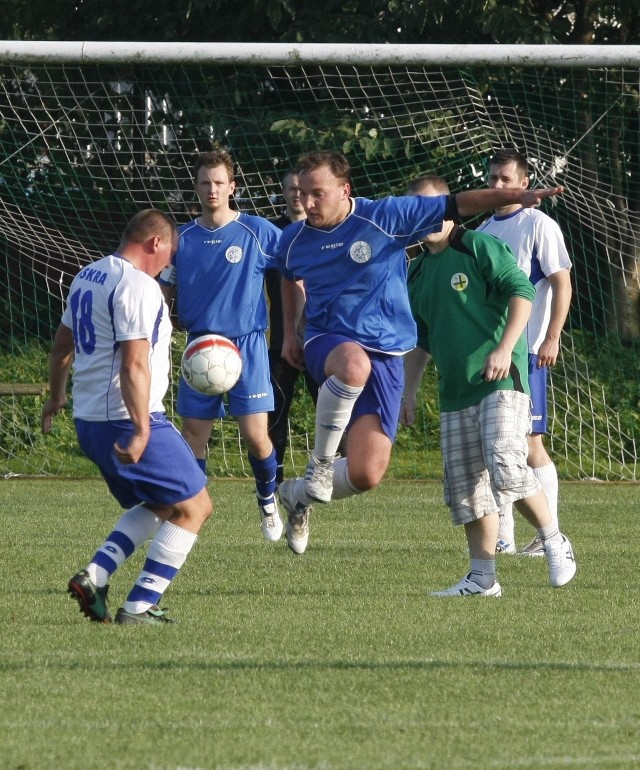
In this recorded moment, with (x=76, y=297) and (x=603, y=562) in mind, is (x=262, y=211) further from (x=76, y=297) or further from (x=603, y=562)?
(x=76, y=297)

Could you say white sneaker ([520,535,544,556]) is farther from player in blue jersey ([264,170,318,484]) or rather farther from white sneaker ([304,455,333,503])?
player in blue jersey ([264,170,318,484])

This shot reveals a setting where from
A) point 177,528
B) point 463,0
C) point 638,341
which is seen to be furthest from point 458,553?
point 463,0

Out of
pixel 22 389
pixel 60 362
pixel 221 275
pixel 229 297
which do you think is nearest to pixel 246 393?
pixel 229 297

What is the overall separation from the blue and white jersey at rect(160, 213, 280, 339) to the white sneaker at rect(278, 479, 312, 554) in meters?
1.69

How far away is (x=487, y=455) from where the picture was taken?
21.2ft

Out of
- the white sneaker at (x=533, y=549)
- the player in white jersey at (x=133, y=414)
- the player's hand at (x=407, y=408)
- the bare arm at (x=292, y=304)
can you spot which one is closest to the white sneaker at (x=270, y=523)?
the bare arm at (x=292, y=304)

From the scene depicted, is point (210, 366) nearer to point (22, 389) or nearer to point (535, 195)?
point (535, 195)

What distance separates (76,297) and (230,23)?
11.8 m

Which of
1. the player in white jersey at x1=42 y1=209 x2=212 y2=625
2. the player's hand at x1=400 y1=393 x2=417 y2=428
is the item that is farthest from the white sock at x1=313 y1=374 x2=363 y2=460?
the player in white jersey at x1=42 y1=209 x2=212 y2=625

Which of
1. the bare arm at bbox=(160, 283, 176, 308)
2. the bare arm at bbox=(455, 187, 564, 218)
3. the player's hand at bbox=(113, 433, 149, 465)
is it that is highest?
the bare arm at bbox=(455, 187, 564, 218)

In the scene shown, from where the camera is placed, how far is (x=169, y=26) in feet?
55.8

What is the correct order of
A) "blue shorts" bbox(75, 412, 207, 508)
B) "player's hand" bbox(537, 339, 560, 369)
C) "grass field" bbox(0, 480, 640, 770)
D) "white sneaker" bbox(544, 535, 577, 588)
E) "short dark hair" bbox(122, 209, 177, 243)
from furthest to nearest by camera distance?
"player's hand" bbox(537, 339, 560, 369) → "white sneaker" bbox(544, 535, 577, 588) → "short dark hair" bbox(122, 209, 177, 243) → "blue shorts" bbox(75, 412, 207, 508) → "grass field" bbox(0, 480, 640, 770)

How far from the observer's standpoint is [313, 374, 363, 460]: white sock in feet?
22.6

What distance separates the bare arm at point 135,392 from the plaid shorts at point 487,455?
1.72 metres
